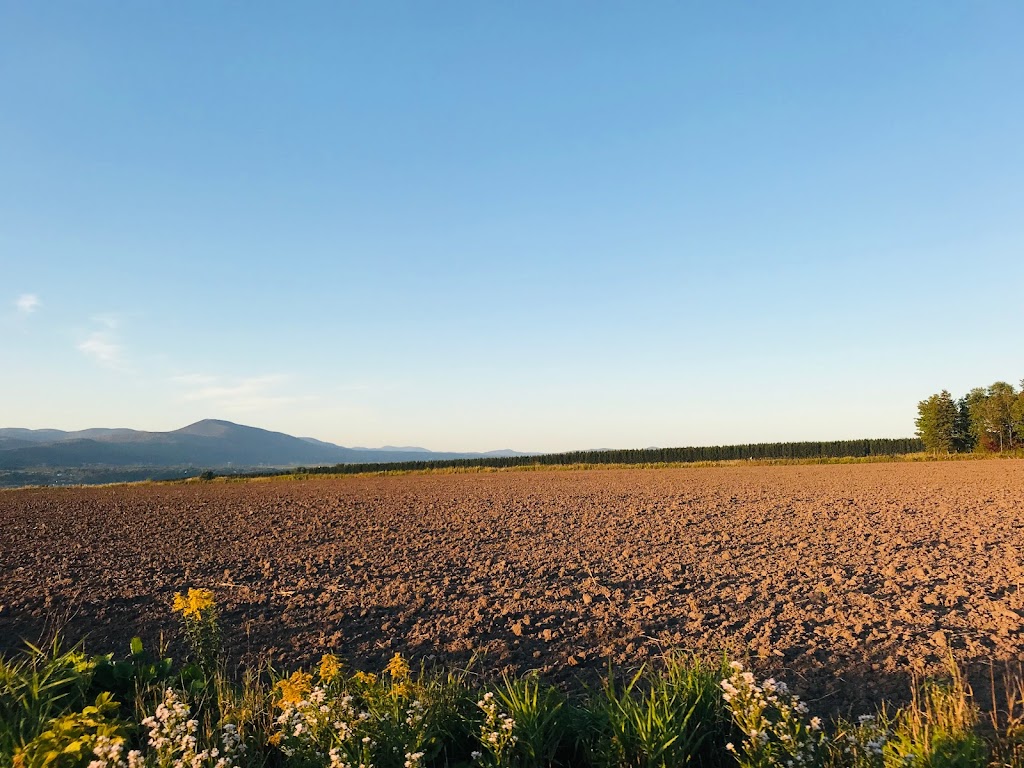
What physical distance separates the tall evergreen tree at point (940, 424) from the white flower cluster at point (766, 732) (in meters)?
106

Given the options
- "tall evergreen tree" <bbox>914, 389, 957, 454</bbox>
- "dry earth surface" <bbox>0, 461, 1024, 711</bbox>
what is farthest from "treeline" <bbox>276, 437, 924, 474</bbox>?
"dry earth surface" <bbox>0, 461, 1024, 711</bbox>

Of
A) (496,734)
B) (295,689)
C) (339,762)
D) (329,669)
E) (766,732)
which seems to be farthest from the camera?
(329,669)

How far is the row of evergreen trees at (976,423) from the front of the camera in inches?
3578

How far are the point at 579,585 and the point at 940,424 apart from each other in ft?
331

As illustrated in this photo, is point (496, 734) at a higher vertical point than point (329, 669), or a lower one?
lower

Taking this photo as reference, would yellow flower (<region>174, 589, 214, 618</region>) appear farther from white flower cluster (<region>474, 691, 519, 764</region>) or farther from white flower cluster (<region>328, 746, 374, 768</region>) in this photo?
white flower cluster (<region>474, 691, 519, 764</region>)

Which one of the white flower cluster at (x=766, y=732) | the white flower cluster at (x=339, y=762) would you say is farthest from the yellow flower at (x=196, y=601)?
the white flower cluster at (x=766, y=732)

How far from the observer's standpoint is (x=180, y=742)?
4.13 m

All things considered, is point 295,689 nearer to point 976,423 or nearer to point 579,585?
point 579,585

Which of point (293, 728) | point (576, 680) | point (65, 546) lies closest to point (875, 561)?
point (576, 680)

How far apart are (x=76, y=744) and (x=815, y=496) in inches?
1239

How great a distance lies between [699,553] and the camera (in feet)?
51.4

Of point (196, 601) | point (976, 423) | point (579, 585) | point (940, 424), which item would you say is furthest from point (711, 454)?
point (196, 601)

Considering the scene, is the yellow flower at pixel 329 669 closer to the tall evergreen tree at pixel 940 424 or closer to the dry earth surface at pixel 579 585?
the dry earth surface at pixel 579 585
